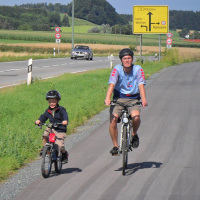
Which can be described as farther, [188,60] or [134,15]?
[188,60]

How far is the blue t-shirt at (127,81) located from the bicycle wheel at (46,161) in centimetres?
131

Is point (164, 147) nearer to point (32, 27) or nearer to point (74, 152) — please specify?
point (74, 152)

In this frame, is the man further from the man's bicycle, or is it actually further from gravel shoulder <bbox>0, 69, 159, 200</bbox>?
gravel shoulder <bbox>0, 69, 159, 200</bbox>

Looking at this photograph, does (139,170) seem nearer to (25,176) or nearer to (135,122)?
(135,122)

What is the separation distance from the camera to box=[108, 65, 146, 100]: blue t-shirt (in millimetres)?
7668

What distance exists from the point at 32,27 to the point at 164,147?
15768 cm

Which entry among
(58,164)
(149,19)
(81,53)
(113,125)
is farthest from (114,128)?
(81,53)

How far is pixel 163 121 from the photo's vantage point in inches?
500

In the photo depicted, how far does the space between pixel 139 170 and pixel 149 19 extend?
35.9 m

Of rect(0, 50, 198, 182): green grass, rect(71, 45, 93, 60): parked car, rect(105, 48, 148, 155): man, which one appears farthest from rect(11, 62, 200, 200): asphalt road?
rect(71, 45, 93, 60): parked car

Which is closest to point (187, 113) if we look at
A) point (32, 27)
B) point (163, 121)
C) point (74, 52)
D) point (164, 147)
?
point (163, 121)

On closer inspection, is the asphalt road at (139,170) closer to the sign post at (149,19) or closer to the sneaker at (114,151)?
the sneaker at (114,151)

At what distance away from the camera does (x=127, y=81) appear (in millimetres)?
7711

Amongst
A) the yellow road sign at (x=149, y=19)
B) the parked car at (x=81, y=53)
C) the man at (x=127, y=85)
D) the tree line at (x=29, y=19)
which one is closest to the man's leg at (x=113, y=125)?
the man at (x=127, y=85)
